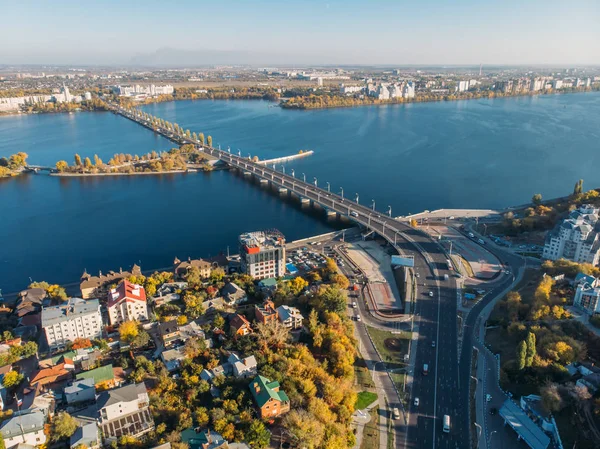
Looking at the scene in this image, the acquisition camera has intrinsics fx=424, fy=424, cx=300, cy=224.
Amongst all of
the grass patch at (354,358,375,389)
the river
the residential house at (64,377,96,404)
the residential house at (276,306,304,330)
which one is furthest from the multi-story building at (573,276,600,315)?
the residential house at (64,377,96,404)

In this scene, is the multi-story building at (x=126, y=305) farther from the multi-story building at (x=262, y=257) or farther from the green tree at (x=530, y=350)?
the green tree at (x=530, y=350)

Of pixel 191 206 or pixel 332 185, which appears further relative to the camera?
pixel 332 185

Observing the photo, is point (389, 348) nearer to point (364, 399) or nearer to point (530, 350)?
point (364, 399)

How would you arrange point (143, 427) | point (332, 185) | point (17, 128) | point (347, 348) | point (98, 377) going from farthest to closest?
point (17, 128), point (332, 185), point (347, 348), point (98, 377), point (143, 427)

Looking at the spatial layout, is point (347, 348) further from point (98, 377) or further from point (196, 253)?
point (196, 253)

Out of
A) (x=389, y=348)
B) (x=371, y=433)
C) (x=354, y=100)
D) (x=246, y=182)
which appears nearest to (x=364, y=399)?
(x=371, y=433)

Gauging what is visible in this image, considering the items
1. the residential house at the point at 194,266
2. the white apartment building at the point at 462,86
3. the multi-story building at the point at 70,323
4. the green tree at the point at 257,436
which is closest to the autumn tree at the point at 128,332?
the multi-story building at the point at 70,323

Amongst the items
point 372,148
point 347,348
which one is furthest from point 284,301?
point 372,148
